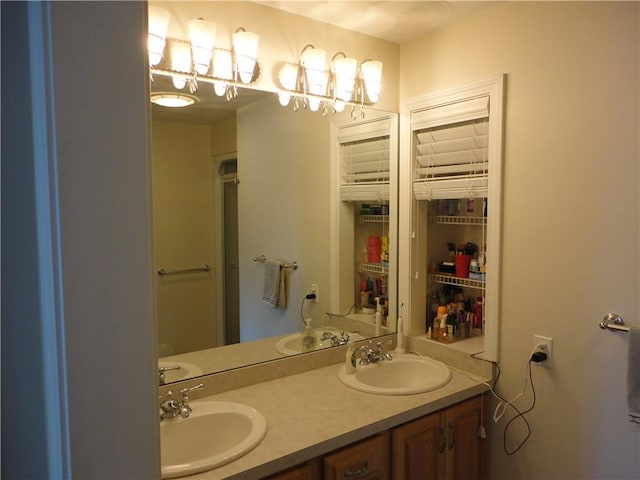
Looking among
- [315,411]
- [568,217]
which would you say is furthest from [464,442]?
[568,217]

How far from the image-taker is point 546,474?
1781 mm

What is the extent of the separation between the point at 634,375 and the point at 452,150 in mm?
1148

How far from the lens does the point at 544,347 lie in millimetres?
1753

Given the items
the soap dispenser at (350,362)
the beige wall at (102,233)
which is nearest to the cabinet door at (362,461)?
the soap dispenser at (350,362)

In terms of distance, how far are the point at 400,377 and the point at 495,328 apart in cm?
51

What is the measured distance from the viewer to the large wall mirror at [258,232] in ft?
5.68

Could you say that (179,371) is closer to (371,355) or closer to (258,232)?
(258,232)

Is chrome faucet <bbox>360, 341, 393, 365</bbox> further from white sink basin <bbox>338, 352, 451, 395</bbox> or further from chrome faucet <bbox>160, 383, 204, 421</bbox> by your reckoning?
chrome faucet <bbox>160, 383, 204, 421</bbox>

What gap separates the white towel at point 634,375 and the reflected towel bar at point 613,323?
2.6 inches

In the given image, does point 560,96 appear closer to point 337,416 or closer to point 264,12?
point 264,12

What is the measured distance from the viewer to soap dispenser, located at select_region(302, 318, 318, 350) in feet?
6.80

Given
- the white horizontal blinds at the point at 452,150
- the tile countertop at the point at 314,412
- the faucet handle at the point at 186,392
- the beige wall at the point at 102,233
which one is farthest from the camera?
the white horizontal blinds at the point at 452,150

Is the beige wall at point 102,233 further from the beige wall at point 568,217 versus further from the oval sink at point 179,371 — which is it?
the beige wall at point 568,217

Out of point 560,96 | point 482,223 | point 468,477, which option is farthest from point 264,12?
point 468,477
